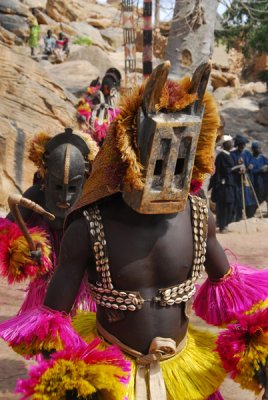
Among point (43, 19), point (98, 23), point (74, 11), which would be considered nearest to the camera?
point (43, 19)

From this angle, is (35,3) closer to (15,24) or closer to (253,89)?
(15,24)

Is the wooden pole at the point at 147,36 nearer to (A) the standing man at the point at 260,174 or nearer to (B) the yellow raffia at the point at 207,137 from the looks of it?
(A) the standing man at the point at 260,174

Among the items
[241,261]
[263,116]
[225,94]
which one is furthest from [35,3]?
[241,261]

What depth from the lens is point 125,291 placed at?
2676 millimetres

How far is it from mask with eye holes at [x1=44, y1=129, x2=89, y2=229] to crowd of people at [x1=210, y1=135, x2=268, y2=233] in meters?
7.27

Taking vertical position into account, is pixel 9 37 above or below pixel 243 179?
above

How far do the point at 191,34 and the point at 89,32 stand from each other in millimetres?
25875

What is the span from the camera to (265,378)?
2666 mm

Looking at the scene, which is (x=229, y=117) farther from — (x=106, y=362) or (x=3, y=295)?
(x=106, y=362)

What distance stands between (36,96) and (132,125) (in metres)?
9.50

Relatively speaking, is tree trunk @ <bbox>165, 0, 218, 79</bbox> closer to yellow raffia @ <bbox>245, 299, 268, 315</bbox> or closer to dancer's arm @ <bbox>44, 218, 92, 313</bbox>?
yellow raffia @ <bbox>245, 299, 268, 315</bbox>

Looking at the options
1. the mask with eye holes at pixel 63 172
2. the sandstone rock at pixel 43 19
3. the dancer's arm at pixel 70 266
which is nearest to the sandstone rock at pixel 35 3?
the sandstone rock at pixel 43 19

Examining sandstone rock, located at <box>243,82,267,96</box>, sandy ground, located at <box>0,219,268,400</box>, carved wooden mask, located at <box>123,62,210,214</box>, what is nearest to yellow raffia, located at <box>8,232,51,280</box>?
carved wooden mask, located at <box>123,62,210,214</box>

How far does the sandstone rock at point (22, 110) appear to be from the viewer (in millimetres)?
10469
